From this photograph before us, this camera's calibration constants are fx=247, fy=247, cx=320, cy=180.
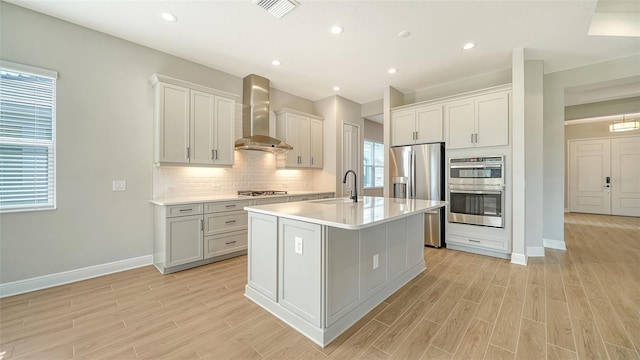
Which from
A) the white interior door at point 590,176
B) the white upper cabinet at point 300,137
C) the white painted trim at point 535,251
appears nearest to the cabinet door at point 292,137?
the white upper cabinet at point 300,137

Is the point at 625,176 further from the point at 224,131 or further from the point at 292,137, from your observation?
the point at 224,131

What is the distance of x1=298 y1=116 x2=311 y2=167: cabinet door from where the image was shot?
201 inches

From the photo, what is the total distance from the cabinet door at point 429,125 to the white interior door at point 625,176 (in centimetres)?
690

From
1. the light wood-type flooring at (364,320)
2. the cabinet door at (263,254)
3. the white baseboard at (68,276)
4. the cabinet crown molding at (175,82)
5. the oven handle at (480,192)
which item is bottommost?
the light wood-type flooring at (364,320)

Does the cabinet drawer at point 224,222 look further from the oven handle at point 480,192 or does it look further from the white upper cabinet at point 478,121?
the white upper cabinet at point 478,121

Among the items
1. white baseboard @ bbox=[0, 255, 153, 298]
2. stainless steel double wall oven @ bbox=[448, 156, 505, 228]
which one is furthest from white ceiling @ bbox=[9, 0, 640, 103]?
white baseboard @ bbox=[0, 255, 153, 298]

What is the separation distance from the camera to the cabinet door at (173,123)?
3.26 metres

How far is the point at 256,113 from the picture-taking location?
14.2ft

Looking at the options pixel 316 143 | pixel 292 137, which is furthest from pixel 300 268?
pixel 316 143

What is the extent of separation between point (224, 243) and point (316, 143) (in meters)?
2.85

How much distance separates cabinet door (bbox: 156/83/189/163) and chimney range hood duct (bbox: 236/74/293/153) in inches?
35.6

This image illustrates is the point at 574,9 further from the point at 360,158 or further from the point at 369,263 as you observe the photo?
the point at 360,158

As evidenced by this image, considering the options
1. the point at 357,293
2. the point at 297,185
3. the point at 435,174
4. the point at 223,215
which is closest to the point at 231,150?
the point at 223,215

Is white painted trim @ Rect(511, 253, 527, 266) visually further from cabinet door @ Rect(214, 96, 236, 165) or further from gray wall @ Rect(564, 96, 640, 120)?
gray wall @ Rect(564, 96, 640, 120)
